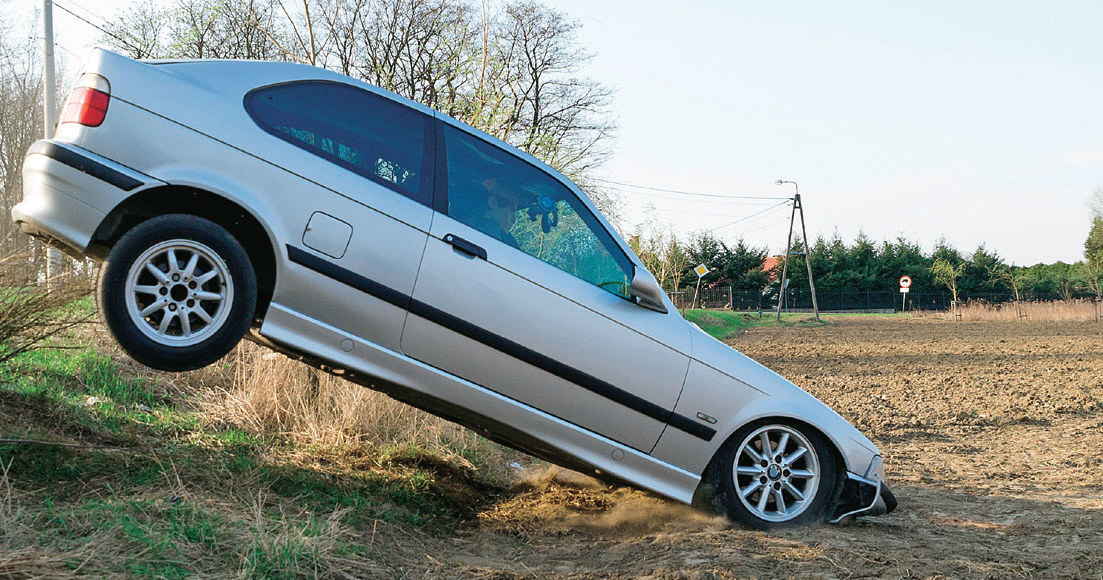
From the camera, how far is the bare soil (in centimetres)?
403

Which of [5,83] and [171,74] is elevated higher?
[5,83]

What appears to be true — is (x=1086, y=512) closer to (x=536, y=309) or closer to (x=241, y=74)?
(x=536, y=309)

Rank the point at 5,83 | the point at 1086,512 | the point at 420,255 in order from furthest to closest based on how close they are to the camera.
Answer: the point at 5,83
the point at 1086,512
the point at 420,255

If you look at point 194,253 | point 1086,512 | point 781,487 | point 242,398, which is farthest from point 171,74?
point 1086,512

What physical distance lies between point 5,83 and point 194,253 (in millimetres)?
19218

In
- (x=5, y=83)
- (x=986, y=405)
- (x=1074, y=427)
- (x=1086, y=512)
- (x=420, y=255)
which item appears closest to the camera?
(x=420, y=255)

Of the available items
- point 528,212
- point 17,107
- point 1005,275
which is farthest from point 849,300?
point 528,212

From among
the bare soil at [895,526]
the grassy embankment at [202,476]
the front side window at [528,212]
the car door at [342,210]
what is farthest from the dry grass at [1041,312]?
the car door at [342,210]

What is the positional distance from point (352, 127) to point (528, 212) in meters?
0.99

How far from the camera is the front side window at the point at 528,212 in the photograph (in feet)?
14.3

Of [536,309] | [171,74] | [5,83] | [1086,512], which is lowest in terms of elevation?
[1086,512]

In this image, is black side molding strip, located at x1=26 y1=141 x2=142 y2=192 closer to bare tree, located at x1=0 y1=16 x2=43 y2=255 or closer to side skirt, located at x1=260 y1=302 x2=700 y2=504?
side skirt, located at x1=260 y1=302 x2=700 y2=504

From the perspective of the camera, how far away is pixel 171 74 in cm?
399

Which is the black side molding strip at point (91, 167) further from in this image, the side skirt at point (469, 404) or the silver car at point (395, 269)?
the side skirt at point (469, 404)
